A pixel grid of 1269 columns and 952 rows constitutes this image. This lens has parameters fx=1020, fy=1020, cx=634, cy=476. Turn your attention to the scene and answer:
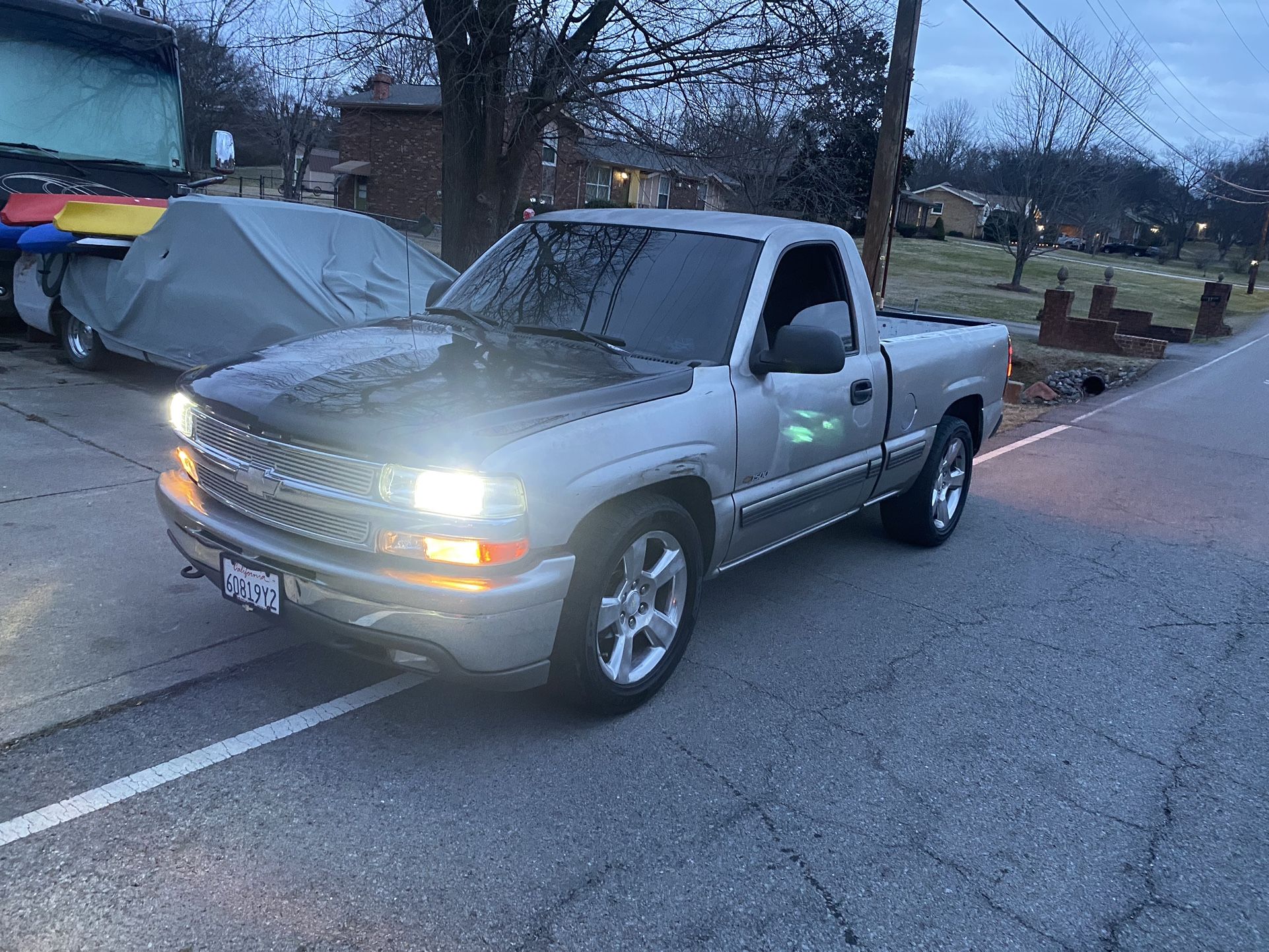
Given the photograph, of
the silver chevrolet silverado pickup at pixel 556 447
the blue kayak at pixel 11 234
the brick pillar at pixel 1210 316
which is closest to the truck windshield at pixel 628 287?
the silver chevrolet silverado pickup at pixel 556 447

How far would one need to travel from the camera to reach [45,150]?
9.78 meters

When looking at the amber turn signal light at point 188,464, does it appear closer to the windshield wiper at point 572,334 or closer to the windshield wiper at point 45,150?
the windshield wiper at point 572,334

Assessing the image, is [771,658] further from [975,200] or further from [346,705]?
[975,200]

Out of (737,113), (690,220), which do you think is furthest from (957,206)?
(690,220)

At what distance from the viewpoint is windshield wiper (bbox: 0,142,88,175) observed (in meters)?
9.55

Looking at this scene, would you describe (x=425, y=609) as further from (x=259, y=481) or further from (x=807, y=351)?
(x=807, y=351)

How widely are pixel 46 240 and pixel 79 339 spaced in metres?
0.93

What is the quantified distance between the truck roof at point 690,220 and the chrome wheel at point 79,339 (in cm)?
600

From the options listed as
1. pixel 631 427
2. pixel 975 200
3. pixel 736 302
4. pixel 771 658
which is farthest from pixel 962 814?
pixel 975 200

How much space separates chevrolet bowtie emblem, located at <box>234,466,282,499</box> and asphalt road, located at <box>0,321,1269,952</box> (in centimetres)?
84

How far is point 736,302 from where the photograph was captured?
4453mm

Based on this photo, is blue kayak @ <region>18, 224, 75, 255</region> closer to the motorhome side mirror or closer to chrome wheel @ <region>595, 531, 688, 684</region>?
the motorhome side mirror

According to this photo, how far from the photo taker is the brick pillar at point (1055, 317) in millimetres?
21156

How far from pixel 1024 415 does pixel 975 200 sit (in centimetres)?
8616
